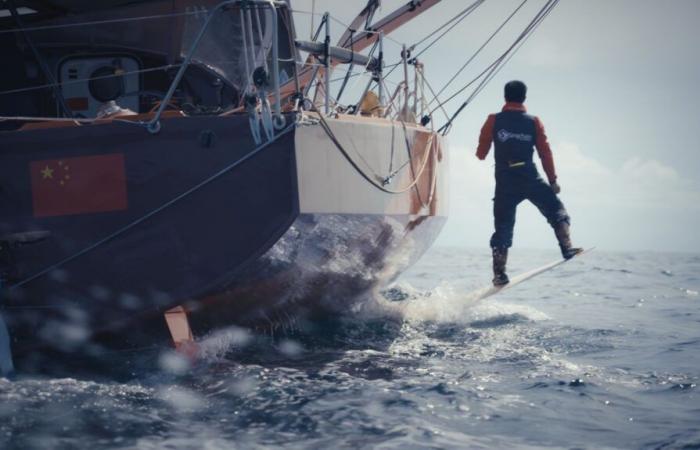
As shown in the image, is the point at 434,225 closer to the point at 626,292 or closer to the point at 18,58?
the point at 18,58

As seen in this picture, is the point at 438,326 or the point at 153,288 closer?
the point at 153,288

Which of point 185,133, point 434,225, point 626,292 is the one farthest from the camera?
point 626,292

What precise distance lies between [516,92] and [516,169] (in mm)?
705

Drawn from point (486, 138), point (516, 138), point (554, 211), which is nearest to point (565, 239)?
point (554, 211)

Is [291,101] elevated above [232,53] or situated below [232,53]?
below

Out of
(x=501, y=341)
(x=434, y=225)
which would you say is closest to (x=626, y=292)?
(x=434, y=225)

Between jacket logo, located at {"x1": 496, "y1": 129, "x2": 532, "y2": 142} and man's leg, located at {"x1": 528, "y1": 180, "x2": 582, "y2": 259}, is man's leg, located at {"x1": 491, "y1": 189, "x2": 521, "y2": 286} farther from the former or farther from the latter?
jacket logo, located at {"x1": 496, "y1": 129, "x2": 532, "y2": 142}

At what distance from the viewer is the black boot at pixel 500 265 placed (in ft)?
21.7

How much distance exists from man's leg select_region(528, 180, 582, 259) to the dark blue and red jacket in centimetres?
12

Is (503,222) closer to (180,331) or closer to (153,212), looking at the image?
(180,331)

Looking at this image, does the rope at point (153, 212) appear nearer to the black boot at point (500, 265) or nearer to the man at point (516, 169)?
the man at point (516, 169)

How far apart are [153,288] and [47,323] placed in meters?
0.89

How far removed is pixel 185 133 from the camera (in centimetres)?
488

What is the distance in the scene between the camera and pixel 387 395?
420 cm
